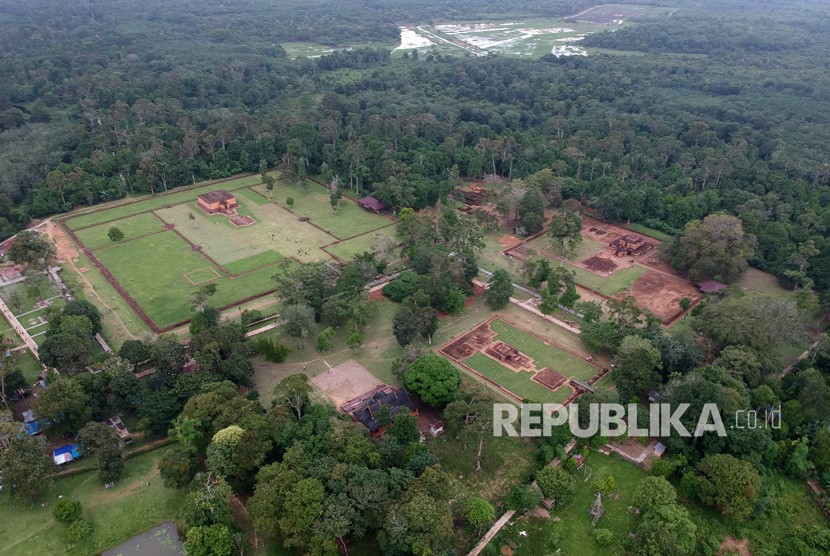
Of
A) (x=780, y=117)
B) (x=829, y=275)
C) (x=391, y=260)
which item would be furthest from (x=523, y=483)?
(x=780, y=117)

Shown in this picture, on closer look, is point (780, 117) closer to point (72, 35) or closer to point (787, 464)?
point (787, 464)

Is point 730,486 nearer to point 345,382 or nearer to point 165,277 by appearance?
point 345,382

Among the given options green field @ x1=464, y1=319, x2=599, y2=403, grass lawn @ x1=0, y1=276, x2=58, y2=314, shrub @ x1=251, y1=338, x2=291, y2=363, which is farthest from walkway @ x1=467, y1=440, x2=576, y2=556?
grass lawn @ x1=0, y1=276, x2=58, y2=314

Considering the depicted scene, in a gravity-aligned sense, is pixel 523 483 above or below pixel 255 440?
below

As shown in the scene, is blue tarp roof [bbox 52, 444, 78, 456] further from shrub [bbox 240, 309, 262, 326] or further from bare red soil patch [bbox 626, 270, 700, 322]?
bare red soil patch [bbox 626, 270, 700, 322]

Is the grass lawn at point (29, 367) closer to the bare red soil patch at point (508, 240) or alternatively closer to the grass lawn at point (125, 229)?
the grass lawn at point (125, 229)

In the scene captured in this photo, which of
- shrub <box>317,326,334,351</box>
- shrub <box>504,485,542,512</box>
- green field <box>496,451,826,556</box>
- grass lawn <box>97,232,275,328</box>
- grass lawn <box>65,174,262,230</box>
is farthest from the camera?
grass lawn <box>65,174,262,230</box>

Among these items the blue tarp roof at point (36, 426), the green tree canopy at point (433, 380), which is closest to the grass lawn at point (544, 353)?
the green tree canopy at point (433, 380)
